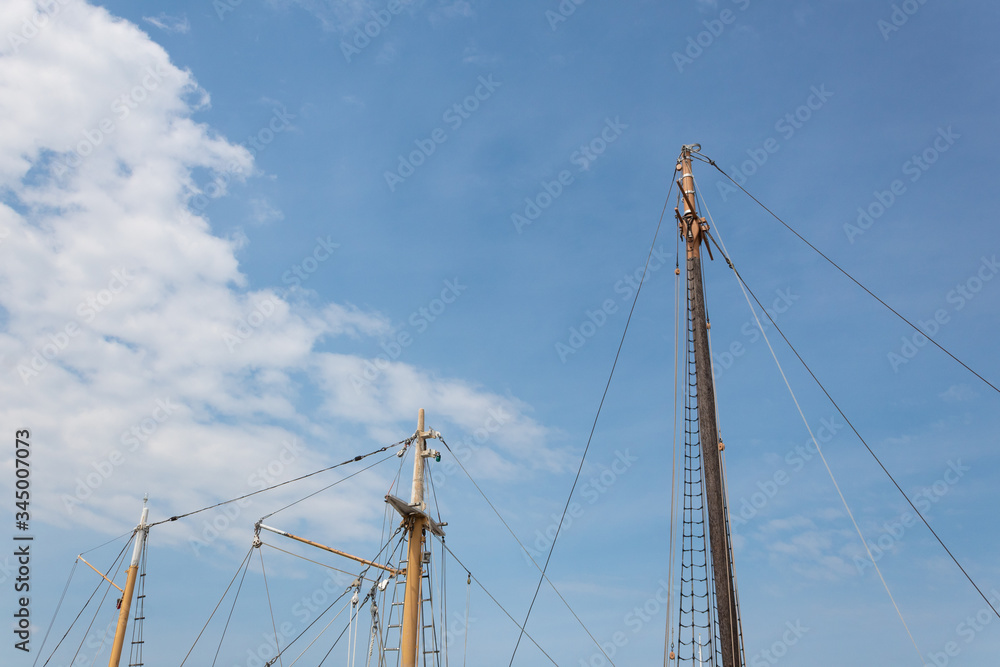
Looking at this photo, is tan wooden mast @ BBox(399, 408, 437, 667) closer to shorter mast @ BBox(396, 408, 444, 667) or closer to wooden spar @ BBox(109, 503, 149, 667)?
shorter mast @ BBox(396, 408, 444, 667)

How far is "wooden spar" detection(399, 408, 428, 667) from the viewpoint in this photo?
30.0 metres

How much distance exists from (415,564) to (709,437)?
17.7 meters

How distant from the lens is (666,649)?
18438 mm

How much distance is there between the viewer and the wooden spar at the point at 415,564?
2997cm

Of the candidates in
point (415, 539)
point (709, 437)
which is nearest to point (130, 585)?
point (415, 539)

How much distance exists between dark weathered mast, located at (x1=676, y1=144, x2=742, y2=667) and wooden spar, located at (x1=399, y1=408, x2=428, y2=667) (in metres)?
16.8

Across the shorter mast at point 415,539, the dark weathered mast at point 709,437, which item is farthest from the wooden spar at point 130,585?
the dark weathered mast at point 709,437

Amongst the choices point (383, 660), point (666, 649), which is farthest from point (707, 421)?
point (383, 660)

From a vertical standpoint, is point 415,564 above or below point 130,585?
below

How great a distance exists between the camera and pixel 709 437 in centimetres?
1920

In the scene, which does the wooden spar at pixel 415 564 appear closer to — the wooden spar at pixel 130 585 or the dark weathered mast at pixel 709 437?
the dark weathered mast at pixel 709 437

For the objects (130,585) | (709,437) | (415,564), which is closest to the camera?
(709,437)

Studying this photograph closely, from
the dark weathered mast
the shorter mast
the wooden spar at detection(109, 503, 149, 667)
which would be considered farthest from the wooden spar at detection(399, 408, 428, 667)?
the wooden spar at detection(109, 503, 149, 667)

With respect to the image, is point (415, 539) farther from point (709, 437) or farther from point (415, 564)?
point (709, 437)
